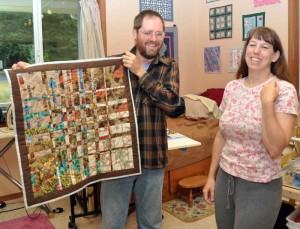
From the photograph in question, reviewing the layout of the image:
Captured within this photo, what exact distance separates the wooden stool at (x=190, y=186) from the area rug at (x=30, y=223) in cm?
123

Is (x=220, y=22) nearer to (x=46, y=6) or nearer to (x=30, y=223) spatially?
(x=46, y=6)

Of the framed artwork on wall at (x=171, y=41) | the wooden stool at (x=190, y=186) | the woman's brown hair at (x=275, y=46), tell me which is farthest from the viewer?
the framed artwork on wall at (x=171, y=41)

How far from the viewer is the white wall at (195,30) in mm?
3885

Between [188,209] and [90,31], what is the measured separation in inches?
85.5

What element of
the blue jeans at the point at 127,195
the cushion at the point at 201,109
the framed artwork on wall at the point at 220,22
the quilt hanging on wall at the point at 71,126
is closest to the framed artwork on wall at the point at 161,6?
the framed artwork on wall at the point at 220,22

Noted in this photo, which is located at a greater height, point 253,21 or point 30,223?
point 253,21

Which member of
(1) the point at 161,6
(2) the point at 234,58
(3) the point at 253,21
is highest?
(1) the point at 161,6

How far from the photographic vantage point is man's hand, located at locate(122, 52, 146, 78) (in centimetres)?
161

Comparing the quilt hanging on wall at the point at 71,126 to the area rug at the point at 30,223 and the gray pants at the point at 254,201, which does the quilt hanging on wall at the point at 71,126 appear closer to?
the gray pants at the point at 254,201

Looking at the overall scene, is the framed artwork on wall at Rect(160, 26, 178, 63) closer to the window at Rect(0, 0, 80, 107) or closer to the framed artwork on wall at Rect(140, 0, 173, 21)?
the framed artwork on wall at Rect(140, 0, 173, 21)

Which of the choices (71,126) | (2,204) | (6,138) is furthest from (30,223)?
(71,126)

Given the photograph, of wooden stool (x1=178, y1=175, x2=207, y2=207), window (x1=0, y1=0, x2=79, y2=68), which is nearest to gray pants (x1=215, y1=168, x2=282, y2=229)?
wooden stool (x1=178, y1=175, x2=207, y2=207)

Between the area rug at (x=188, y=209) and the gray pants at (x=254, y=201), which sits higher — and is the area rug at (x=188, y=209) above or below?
below

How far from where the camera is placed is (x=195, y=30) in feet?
15.9
